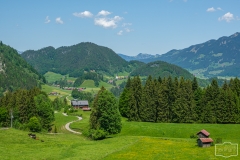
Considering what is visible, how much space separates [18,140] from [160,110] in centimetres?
5330

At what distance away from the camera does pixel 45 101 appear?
330ft

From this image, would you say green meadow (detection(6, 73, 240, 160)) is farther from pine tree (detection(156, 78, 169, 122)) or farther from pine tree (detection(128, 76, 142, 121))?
pine tree (detection(128, 76, 142, 121))

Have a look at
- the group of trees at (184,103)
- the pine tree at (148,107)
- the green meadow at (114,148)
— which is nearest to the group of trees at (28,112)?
the green meadow at (114,148)

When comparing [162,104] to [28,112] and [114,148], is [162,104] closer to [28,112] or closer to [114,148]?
[114,148]

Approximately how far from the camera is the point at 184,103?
97875 mm

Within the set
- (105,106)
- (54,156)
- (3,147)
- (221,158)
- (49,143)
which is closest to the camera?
(221,158)

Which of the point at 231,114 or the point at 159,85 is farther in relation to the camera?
the point at 159,85

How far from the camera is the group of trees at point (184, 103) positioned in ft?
309

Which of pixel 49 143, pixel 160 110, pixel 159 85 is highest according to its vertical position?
pixel 159 85

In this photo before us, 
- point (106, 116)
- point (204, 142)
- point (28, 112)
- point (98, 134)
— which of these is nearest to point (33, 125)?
point (28, 112)

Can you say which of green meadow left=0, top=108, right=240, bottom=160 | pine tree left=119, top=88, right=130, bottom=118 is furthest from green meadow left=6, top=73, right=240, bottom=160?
pine tree left=119, top=88, right=130, bottom=118

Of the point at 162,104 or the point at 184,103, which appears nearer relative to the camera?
the point at 184,103

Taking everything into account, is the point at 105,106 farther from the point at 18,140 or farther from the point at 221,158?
the point at 221,158

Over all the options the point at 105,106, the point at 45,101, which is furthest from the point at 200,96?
the point at 45,101
